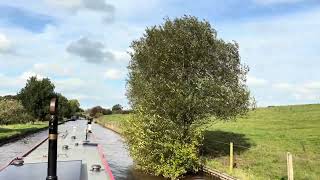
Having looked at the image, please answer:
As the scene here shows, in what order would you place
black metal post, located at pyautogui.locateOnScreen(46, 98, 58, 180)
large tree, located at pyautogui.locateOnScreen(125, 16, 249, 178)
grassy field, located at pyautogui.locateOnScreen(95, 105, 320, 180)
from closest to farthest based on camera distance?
black metal post, located at pyautogui.locateOnScreen(46, 98, 58, 180) → grassy field, located at pyautogui.locateOnScreen(95, 105, 320, 180) → large tree, located at pyautogui.locateOnScreen(125, 16, 249, 178)

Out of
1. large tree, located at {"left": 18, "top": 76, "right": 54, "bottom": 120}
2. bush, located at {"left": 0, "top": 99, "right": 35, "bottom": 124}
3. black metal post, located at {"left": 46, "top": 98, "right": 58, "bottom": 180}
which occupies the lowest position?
black metal post, located at {"left": 46, "top": 98, "right": 58, "bottom": 180}

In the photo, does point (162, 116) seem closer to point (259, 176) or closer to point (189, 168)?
point (189, 168)

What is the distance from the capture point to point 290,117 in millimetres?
57938

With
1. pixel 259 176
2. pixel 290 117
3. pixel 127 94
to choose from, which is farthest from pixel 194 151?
pixel 290 117

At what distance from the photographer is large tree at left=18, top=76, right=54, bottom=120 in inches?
4978

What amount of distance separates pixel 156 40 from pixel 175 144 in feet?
A: 28.2

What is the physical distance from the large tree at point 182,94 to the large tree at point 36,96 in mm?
97191

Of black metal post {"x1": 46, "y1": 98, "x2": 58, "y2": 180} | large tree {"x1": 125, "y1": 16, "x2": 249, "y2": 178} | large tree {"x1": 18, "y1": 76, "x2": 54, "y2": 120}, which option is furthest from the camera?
large tree {"x1": 18, "y1": 76, "x2": 54, "y2": 120}

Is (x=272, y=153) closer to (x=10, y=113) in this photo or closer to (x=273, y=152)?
(x=273, y=152)

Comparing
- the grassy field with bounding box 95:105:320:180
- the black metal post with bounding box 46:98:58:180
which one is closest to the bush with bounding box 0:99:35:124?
the grassy field with bounding box 95:105:320:180

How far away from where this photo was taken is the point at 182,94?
27.2m

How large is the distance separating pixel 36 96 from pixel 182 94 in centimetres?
10472

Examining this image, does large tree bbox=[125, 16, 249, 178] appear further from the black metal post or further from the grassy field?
the black metal post

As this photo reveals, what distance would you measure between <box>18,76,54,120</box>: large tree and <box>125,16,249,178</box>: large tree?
319ft
